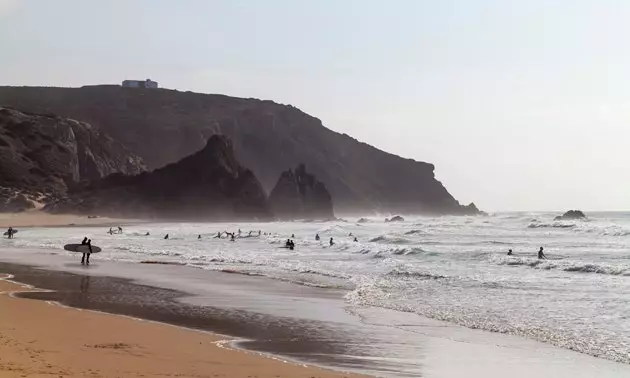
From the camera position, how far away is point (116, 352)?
9.58 meters

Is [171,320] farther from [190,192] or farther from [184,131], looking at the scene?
[184,131]

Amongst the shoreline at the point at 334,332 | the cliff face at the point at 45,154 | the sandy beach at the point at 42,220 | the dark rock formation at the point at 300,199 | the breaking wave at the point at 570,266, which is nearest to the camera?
the shoreline at the point at 334,332

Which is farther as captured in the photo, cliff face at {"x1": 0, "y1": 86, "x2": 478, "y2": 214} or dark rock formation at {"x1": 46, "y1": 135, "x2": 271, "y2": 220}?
cliff face at {"x1": 0, "y1": 86, "x2": 478, "y2": 214}

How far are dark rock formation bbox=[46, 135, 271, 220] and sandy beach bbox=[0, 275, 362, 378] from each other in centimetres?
9775

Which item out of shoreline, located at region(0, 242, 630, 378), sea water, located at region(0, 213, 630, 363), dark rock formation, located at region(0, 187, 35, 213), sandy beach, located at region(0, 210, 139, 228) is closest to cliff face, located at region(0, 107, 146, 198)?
dark rock formation, located at region(0, 187, 35, 213)

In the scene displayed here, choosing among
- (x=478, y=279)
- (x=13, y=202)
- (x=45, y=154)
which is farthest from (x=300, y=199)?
(x=478, y=279)

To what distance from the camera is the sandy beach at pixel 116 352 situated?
8227 millimetres

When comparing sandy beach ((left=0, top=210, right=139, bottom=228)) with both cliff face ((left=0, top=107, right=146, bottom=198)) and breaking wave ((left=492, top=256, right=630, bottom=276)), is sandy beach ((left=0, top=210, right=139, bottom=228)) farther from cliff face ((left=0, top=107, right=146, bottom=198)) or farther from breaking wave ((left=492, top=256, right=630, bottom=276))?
breaking wave ((left=492, top=256, right=630, bottom=276))

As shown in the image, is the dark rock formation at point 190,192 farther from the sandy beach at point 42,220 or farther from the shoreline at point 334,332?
the shoreline at point 334,332

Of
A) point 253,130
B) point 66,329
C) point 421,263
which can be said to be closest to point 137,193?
point 253,130

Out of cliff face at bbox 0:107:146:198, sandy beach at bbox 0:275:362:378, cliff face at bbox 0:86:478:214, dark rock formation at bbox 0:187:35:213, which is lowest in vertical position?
sandy beach at bbox 0:275:362:378

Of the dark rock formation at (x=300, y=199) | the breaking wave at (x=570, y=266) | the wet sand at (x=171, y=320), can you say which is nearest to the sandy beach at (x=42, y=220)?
the dark rock formation at (x=300, y=199)

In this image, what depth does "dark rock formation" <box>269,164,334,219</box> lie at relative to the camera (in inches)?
5340

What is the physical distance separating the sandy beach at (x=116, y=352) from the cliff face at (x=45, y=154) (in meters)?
91.9
